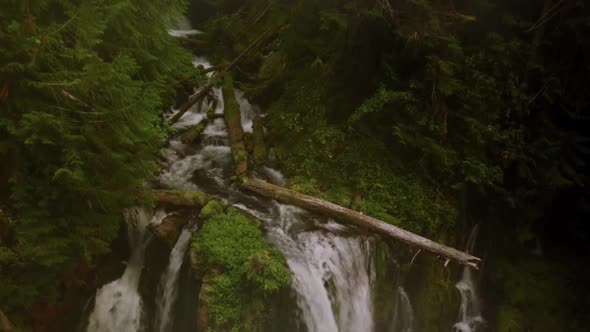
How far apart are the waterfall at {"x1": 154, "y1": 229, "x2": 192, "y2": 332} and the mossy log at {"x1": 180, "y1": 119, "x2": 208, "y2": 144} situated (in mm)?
4270

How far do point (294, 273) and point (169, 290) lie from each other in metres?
2.43

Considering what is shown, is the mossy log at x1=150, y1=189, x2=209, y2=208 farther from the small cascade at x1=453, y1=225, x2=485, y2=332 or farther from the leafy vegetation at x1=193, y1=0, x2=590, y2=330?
the small cascade at x1=453, y1=225, x2=485, y2=332

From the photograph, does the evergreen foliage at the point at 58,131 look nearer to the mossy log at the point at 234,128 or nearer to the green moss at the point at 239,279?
the green moss at the point at 239,279

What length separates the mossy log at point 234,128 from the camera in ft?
30.6

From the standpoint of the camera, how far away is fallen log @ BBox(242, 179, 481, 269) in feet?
23.3

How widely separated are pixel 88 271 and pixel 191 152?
450cm

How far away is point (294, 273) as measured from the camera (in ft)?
21.1

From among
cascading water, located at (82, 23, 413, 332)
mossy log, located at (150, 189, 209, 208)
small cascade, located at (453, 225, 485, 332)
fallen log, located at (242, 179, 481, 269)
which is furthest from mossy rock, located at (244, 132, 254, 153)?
small cascade, located at (453, 225, 485, 332)

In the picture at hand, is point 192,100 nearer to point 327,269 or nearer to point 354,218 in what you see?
point 354,218

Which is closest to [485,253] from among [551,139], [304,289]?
[551,139]

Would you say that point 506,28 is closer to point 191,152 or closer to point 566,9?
point 566,9

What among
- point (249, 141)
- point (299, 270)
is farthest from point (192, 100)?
point (299, 270)

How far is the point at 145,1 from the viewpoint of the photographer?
17.6 feet

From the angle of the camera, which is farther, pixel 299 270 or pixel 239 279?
pixel 299 270
